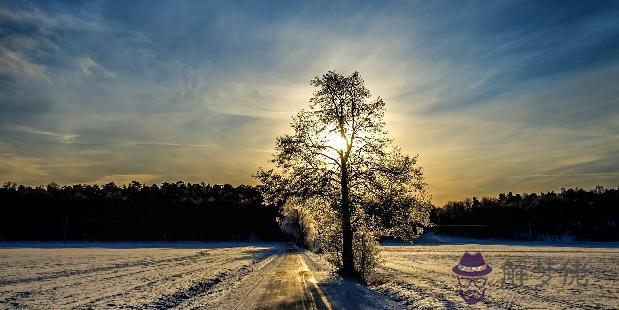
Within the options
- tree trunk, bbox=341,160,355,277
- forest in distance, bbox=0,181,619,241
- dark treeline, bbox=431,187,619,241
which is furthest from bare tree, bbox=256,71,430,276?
dark treeline, bbox=431,187,619,241

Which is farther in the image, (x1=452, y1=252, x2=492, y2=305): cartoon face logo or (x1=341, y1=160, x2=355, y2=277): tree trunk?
(x1=341, y1=160, x2=355, y2=277): tree trunk

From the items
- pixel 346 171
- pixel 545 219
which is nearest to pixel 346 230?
pixel 346 171

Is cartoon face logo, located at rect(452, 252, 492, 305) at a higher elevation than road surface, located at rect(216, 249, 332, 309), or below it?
below

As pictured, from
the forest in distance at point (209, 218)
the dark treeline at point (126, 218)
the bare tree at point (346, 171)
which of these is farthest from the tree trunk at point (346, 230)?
the dark treeline at point (126, 218)

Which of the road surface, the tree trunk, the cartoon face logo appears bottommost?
the cartoon face logo

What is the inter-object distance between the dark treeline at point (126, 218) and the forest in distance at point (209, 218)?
0.89 feet

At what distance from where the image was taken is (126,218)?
178250 millimetres

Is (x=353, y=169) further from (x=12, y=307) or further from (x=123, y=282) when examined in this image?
(x=12, y=307)

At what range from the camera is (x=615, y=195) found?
166875mm

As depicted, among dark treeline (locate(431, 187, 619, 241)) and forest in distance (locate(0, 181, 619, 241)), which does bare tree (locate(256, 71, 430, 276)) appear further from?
dark treeline (locate(431, 187, 619, 241))

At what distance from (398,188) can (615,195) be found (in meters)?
164

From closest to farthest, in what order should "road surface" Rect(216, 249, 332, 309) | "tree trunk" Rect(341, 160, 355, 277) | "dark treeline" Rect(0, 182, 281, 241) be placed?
"road surface" Rect(216, 249, 332, 309)
"tree trunk" Rect(341, 160, 355, 277)
"dark treeline" Rect(0, 182, 281, 241)

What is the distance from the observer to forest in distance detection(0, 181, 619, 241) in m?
160

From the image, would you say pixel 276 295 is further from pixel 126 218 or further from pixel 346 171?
pixel 126 218
